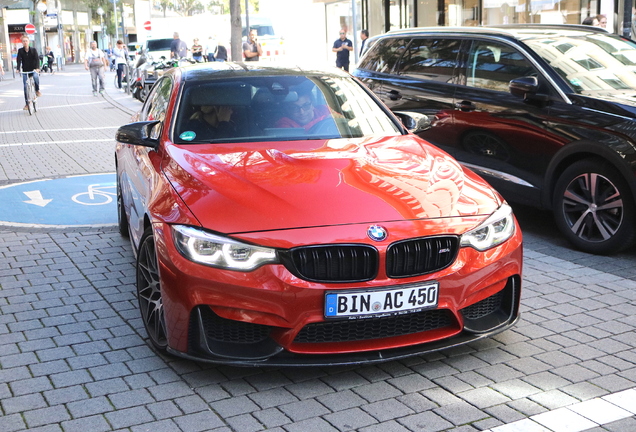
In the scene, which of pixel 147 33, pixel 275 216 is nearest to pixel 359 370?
pixel 275 216

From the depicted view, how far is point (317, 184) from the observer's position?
4.28 metres

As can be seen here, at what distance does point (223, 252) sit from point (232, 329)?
1.24 ft

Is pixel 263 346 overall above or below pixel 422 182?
below

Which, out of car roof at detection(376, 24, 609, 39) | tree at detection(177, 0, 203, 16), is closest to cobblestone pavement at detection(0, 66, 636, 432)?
car roof at detection(376, 24, 609, 39)

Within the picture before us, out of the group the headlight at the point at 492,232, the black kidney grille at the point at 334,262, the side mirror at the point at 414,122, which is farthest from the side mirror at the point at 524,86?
the black kidney grille at the point at 334,262

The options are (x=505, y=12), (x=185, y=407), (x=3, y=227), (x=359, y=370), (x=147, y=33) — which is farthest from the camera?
(x=147, y=33)

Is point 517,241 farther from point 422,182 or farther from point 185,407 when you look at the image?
point 185,407

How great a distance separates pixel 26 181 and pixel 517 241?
754 centimetres

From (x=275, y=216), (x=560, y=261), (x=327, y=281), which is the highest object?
(x=275, y=216)

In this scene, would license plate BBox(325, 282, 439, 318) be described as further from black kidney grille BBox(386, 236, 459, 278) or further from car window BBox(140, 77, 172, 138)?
car window BBox(140, 77, 172, 138)

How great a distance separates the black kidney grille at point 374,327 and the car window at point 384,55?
5429mm

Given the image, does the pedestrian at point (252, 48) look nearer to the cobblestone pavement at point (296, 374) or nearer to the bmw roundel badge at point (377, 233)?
the cobblestone pavement at point (296, 374)

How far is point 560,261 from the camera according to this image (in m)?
6.31

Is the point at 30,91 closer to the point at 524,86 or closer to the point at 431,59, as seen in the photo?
the point at 431,59
